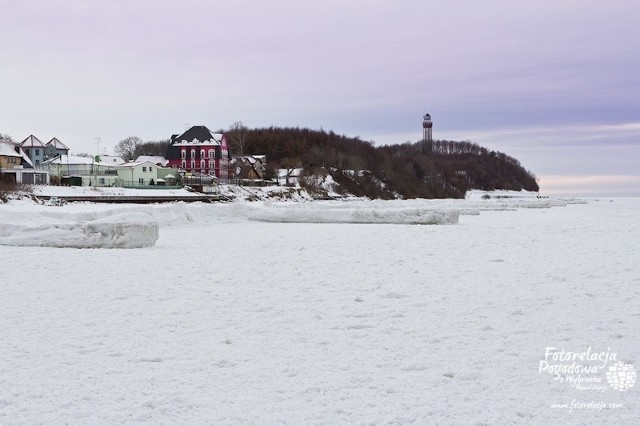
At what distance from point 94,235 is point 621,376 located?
15193 millimetres

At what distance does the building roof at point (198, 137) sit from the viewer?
101m

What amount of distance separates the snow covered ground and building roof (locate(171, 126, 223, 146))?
8765 cm

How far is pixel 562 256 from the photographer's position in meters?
16.3

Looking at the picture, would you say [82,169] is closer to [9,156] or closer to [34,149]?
[9,156]

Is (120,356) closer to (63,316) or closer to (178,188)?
(63,316)

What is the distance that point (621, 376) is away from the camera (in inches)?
243

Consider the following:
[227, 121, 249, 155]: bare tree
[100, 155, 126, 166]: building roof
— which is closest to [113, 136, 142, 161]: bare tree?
[227, 121, 249, 155]: bare tree

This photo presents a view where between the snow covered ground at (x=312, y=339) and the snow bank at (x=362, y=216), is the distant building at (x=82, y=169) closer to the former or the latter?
the snow bank at (x=362, y=216)

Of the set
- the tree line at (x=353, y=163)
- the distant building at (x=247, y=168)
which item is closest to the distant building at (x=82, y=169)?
the distant building at (x=247, y=168)

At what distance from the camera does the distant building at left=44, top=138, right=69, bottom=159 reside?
99.4m

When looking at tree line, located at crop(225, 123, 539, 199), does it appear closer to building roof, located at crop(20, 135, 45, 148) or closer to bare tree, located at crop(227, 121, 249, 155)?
bare tree, located at crop(227, 121, 249, 155)

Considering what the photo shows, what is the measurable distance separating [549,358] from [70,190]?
58188 millimetres

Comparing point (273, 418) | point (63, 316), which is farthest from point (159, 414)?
point (63, 316)

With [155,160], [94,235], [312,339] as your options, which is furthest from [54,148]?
[312,339]
